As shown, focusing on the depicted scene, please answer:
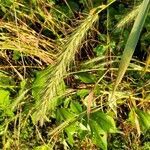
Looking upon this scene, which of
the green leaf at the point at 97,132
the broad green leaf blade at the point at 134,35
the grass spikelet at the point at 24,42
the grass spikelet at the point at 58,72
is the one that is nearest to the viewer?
the broad green leaf blade at the point at 134,35

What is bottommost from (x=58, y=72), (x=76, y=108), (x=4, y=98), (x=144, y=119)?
(x=144, y=119)

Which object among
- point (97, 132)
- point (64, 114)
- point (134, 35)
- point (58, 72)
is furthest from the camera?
point (64, 114)

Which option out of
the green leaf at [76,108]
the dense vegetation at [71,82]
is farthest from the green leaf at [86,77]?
the green leaf at [76,108]

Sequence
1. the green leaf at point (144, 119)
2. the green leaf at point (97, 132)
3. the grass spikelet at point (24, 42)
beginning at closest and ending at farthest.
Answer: the green leaf at point (97, 132) → the green leaf at point (144, 119) → the grass spikelet at point (24, 42)

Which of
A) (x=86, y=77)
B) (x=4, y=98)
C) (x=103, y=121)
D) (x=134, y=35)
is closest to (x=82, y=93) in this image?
(x=86, y=77)

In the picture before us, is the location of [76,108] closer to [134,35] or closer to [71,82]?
[71,82]

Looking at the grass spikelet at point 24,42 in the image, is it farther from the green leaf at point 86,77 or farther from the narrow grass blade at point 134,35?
the narrow grass blade at point 134,35

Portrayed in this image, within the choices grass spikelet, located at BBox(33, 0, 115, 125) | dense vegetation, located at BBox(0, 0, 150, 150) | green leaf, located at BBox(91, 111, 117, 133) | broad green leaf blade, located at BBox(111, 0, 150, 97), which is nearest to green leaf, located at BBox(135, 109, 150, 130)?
dense vegetation, located at BBox(0, 0, 150, 150)
